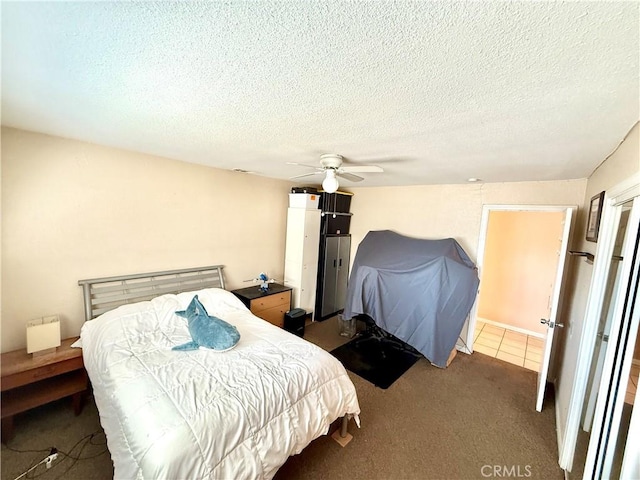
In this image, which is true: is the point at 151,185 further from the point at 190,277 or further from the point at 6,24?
the point at 6,24

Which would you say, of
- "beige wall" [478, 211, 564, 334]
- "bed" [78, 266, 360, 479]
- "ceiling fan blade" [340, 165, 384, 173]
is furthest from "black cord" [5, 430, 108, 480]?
"beige wall" [478, 211, 564, 334]

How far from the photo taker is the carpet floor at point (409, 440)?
5.91 feet

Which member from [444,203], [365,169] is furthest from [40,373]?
[444,203]

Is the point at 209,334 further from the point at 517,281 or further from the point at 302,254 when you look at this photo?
the point at 517,281

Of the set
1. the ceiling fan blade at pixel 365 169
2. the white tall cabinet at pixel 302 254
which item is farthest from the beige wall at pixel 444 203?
the ceiling fan blade at pixel 365 169

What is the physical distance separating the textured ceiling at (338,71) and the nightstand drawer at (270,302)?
2.24 metres

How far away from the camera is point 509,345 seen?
389 cm

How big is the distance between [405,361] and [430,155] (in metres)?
2.57

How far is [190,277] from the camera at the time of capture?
3.16m

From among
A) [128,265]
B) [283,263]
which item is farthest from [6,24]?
[283,263]

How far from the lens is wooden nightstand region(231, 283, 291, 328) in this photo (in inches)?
134

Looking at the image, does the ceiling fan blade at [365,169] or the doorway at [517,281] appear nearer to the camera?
the ceiling fan blade at [365,169]

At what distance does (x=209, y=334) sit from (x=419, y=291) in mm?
2344

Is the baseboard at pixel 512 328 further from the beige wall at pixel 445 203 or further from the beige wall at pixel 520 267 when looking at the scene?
the beige wall at pixel 445 203
